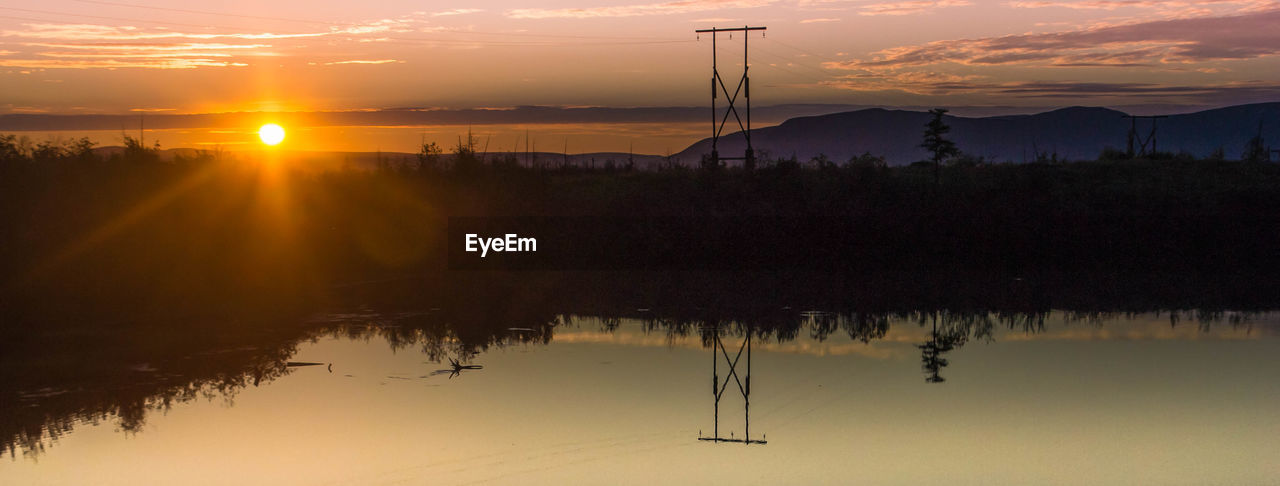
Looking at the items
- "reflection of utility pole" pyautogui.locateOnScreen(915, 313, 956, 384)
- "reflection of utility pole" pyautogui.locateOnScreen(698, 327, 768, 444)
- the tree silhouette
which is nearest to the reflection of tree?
"reflection of utility pole" pyautogui.locateOnScreen(915, 313, 956, 384)

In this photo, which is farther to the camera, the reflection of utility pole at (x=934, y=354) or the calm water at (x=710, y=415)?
the reflection of utility pole at (x=934, y=354)

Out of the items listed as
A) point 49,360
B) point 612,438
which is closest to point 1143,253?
point 612,438

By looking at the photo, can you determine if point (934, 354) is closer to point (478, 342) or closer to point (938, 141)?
point (478, 342)

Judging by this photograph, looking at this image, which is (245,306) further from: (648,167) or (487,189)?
(648,167)

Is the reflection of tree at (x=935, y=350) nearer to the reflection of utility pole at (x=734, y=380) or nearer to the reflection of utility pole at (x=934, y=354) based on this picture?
the reflection of utility pole at (x=934, y=354)

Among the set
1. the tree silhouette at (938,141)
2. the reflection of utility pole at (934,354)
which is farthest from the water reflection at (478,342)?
the tree silhouette at (938,141)

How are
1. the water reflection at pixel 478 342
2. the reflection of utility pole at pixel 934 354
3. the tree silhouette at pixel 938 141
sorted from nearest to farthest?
the water reflection at pixel 478 342 → the reflection of utility pole at pixel 934 354 → the tree silhouette at pixel 938 141

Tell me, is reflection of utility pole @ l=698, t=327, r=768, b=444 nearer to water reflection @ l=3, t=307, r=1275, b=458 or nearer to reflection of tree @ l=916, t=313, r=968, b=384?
water reflection @ l=3, t=307, r=1275, b=458
